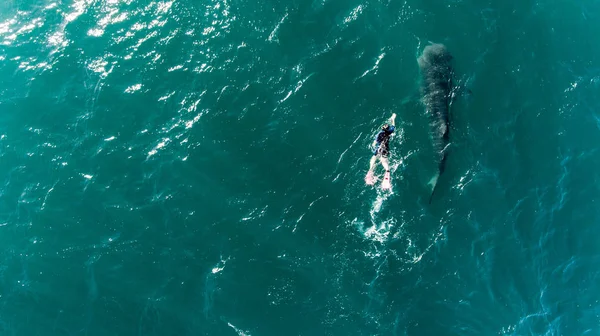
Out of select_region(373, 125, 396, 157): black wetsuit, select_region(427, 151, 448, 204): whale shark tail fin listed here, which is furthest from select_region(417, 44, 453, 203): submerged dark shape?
select_region(373, 125, 396, 157): black wetsuit

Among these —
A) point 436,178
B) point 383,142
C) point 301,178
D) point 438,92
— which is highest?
point 438,92

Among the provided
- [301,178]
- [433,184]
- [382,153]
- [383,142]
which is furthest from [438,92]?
[301,178]

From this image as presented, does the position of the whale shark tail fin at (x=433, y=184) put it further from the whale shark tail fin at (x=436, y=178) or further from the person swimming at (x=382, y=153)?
the person swimming at (x=382, y=153)

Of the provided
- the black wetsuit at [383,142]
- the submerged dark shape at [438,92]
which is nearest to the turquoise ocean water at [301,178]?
the submerged dark shape at [438,92]

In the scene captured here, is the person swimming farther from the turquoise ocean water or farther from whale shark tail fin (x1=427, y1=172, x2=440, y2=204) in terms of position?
whale shark tail fin (x1=427, y1=172, x2=440, y2=204)

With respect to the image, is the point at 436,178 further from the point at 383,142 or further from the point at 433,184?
the point at 383,142

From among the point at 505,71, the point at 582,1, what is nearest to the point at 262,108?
the point at 505,71

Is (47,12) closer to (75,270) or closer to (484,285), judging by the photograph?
(75,270)
